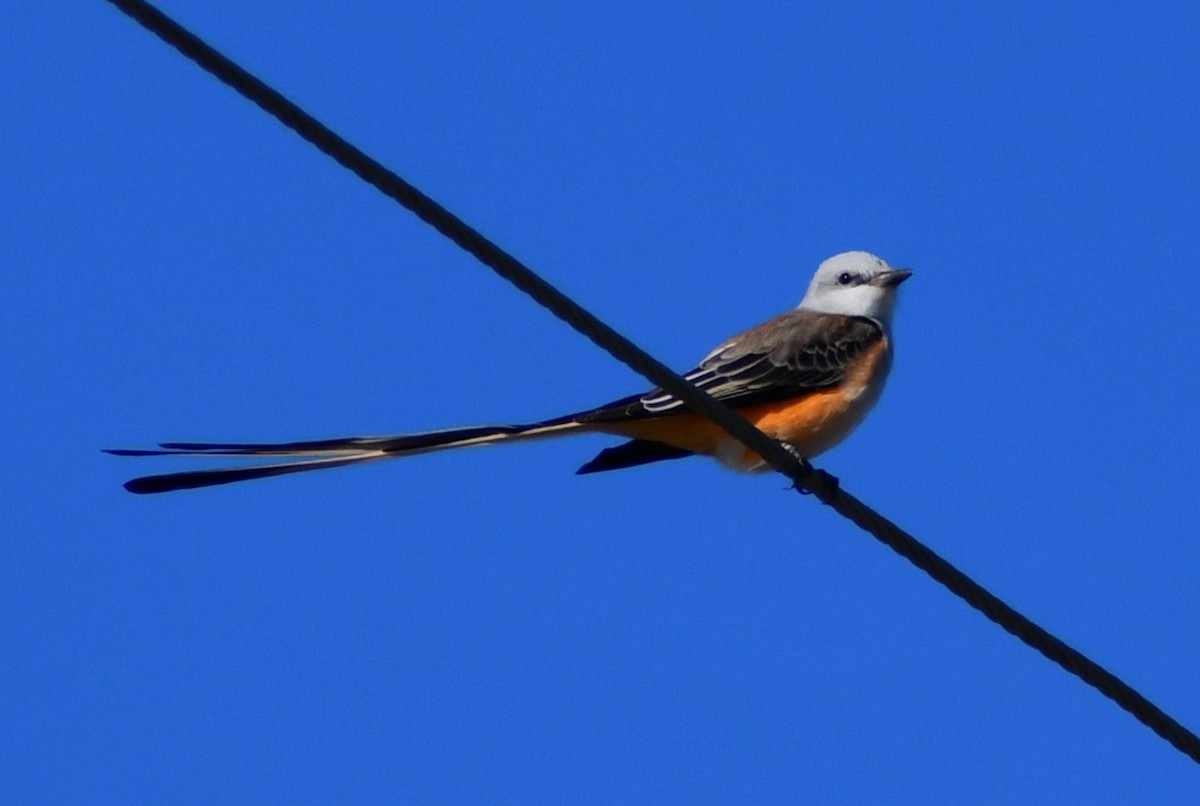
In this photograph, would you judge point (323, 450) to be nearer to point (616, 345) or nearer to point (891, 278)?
point (616, 345)

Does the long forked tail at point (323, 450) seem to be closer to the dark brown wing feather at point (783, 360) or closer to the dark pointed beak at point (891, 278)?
the dark brown wing feather at point (783, 360)

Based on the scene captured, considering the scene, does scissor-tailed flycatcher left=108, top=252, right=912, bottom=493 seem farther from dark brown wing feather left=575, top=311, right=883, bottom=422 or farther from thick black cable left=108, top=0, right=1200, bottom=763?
thick black cable left=108, top=0, right=1200, bottom=763

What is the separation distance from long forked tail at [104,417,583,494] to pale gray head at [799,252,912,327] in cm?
179

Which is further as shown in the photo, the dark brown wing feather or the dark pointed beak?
the dark pointed beak

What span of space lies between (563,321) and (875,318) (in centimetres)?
363

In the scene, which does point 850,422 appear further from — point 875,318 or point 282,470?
point 282,470

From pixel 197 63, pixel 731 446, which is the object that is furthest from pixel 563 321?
pixel 731 446

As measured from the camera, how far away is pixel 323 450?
5.06m

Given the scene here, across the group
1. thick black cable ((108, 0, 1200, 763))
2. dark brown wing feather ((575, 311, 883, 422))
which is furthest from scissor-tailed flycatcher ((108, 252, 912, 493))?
thick black cable ((108, 0, 1200, 763))

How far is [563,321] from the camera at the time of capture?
3590 mm

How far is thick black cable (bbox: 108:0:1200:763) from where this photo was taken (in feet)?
10.3

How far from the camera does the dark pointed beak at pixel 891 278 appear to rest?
282 inches

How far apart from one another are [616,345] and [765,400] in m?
2.68

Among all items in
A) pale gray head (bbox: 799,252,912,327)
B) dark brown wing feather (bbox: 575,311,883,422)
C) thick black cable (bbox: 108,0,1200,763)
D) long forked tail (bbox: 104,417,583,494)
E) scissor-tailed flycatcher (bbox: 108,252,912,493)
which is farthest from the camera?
pale gray head (bbox: 799,252,912,327)
